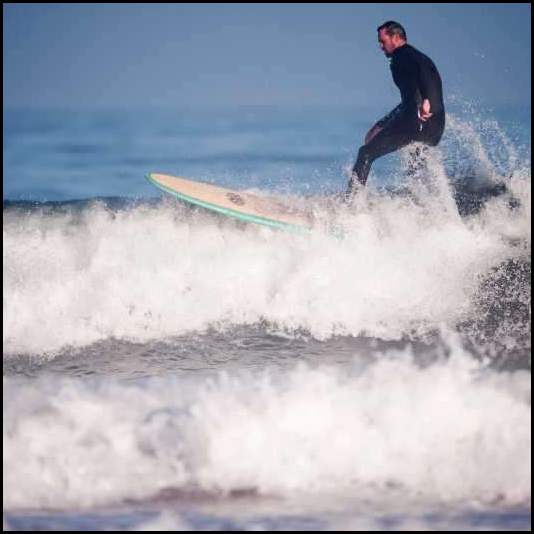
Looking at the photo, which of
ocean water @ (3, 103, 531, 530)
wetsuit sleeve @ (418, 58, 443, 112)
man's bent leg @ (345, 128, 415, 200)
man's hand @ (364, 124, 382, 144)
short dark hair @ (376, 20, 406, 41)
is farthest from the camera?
man's hand @ (364, 124, 382, 144)

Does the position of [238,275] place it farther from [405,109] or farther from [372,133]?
[405,109]

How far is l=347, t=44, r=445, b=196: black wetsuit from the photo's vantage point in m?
7.45

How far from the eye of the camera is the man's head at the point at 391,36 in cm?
758

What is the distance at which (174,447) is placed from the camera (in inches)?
176

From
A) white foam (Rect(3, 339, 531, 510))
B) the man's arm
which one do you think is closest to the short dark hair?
the man's arm

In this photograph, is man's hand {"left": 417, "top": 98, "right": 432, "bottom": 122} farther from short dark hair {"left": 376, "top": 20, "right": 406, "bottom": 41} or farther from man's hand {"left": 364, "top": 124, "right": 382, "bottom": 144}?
short dark hair {"left": 376, "top": 20, "right": 406, "bottom": 41}

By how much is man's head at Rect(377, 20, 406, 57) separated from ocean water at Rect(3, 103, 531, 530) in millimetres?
982

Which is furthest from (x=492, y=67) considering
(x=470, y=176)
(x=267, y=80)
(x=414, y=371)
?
(x=414, y=371)

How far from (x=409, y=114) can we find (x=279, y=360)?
2711 millimetres

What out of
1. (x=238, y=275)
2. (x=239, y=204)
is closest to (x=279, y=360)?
(x=238, y=275)

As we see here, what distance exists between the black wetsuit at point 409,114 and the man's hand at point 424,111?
1.4 inches

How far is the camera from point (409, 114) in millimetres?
7676

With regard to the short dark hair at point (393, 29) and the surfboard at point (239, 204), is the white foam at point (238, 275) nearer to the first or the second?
the surfboard at point (239, 204)

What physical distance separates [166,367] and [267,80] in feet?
284
